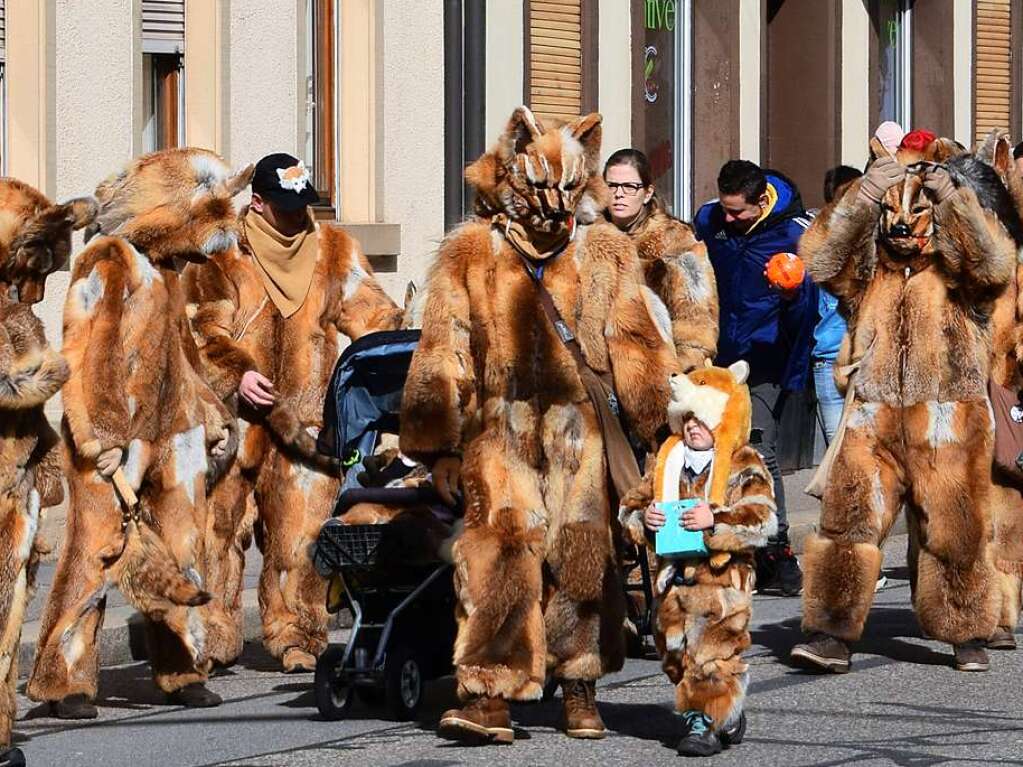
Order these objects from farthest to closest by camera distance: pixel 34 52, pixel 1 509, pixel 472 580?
pixel 34 52 → pixel 472 580 → pixel 1 509

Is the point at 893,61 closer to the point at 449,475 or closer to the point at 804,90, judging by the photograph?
the point at 804,90

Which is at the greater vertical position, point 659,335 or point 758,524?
point 659,335

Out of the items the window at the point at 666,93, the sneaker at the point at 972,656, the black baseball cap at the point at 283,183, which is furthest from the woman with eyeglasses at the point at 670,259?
the window at the point at 666,93

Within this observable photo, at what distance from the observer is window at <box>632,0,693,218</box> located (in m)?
20.6

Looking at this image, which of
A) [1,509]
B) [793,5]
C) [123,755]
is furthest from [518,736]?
[793,5]

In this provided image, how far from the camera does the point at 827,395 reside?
47.3ft

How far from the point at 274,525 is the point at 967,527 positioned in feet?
8.88

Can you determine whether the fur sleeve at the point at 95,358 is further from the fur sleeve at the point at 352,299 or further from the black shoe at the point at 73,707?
the fur sleeve at the point at 352,299

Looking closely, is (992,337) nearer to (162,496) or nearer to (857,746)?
(857,746)

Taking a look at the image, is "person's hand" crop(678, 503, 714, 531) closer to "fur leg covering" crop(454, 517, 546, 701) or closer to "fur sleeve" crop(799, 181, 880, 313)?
"fur leg covering" crop(454, 517, 546, 701)

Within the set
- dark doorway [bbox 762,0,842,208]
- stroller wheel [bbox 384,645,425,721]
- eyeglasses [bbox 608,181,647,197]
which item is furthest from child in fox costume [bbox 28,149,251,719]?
dark doorway [bbox 762,0,842,208]

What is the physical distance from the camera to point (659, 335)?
8.98 m

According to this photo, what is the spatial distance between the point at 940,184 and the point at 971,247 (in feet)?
0.89

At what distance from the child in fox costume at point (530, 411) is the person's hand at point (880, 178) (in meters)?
1.82
